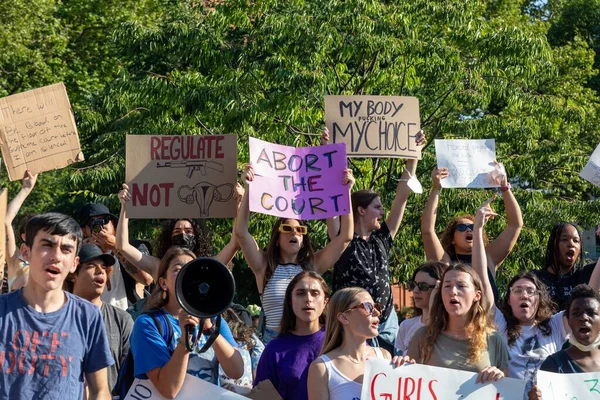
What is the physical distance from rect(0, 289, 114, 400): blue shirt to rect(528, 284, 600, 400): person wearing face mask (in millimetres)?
2506

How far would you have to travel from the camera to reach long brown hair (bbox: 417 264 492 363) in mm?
5629

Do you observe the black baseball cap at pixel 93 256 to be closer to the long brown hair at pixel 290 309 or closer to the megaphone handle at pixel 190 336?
the long brown hair at pixel 290 309

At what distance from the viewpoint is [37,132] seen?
7609 millimetres

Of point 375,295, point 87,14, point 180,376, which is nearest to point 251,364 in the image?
point 180,376

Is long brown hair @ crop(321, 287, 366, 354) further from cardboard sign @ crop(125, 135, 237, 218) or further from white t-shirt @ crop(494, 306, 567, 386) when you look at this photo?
cardboard sign @ crop(125, 135, 237, 218)

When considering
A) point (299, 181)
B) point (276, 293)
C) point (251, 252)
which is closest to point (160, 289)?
point (276, 293)

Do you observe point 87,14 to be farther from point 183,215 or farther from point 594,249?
point 183,215

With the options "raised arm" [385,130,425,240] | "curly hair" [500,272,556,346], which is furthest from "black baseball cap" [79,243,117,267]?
"curly hair" [500,272,556,346]

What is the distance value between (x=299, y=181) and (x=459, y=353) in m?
2.22

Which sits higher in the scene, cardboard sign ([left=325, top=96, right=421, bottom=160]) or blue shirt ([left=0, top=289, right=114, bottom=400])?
cardboard sign ([left=325, top=96, right=421, bottom=160])

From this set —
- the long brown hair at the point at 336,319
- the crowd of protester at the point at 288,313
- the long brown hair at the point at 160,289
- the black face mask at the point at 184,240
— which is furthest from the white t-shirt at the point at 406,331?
the long brown hair at the point at 160,289

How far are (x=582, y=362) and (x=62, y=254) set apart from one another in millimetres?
2919

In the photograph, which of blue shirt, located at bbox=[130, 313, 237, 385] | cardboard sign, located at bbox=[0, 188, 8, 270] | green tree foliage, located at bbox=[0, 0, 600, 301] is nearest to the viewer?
blue shirt, located at bbox=[130, 313, 237, 385]

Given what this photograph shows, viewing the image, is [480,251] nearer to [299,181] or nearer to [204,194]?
[299,181]
